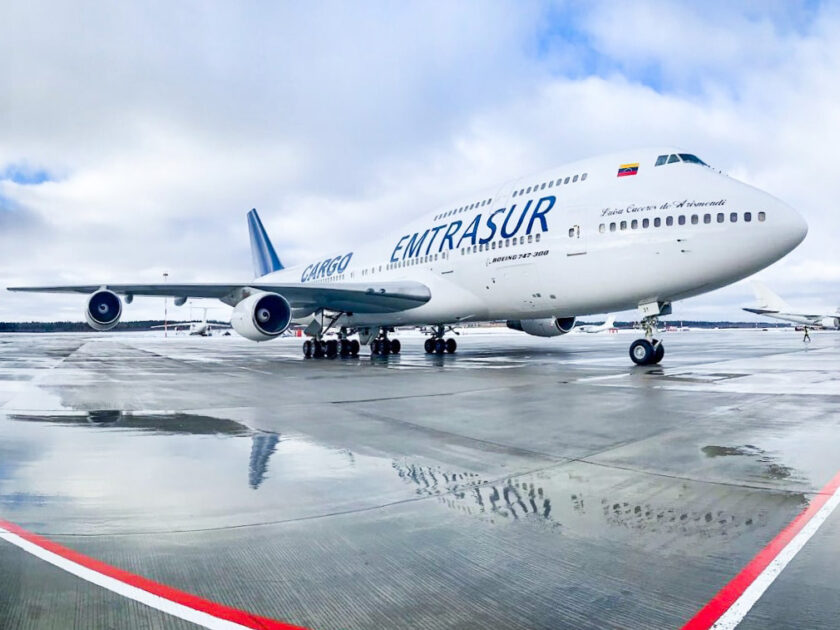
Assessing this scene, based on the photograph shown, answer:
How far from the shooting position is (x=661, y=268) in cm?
1244

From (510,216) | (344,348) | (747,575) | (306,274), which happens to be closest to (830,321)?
(306,274)

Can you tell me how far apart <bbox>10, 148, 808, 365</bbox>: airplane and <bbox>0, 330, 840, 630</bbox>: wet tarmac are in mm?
5879

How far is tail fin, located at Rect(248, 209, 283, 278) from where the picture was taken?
114 feet

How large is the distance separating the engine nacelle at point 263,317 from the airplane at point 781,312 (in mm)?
63548

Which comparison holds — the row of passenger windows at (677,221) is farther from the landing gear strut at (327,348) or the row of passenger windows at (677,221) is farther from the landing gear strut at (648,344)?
the landing gear strut at (327,348)

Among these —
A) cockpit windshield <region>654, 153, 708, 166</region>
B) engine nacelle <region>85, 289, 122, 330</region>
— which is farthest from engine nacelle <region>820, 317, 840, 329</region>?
engine nacelle <region>85, 289, 122, 330</region>

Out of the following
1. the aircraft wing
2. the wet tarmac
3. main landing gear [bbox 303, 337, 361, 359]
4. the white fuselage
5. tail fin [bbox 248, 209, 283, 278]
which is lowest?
the wet tarmac

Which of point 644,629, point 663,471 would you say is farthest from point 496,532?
point 663,471

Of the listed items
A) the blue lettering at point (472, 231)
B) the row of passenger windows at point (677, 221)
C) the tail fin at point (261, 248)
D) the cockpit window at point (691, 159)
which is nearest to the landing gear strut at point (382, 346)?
the blue lettering at point (472, 231)

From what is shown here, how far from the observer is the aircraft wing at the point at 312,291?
17.2 meters

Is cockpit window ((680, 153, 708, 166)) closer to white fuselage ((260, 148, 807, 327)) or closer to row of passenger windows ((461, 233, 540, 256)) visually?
white fuselage ((260, 148, 807, 327))

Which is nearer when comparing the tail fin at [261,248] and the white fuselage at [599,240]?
the white fuselage at [599,240]

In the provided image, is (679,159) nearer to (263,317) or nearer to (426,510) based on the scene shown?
(263,317)

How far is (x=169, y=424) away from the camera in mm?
6141
